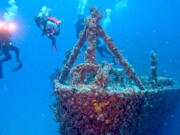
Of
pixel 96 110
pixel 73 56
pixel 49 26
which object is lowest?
pixel 96 110

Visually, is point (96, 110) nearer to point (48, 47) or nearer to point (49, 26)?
point (49, 26)

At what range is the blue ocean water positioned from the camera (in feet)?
147

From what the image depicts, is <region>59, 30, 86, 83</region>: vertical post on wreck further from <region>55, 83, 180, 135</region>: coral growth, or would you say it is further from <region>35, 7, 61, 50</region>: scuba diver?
<region>35, 7, 61, 50</region>: scuba diver

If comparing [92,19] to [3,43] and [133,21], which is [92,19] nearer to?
[3,43]

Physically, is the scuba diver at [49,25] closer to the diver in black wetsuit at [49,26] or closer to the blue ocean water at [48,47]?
the diver in black wetsuit at [49,26]

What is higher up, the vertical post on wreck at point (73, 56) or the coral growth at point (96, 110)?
the vertical post on wreck at point (73, 56)

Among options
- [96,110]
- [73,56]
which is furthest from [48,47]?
[96,110]

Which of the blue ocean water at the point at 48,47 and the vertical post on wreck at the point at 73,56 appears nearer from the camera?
the vertical post on wreck at the point at 73,56

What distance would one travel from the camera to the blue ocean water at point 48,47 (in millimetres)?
44838

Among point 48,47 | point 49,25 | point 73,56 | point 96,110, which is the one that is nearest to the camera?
point 96,110

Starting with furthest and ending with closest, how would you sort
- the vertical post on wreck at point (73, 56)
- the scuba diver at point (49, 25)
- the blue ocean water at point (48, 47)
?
the blue ocean water at point (48, 47) → the scuba diver at point (49, 25) → the vertical post on wreck at point (73, 56)

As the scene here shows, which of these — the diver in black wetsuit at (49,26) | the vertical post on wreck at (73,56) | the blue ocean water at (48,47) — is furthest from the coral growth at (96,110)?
the blue ocean water at (48,47)

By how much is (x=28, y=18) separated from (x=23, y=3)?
8.11 m

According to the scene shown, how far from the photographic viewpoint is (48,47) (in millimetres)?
94062
